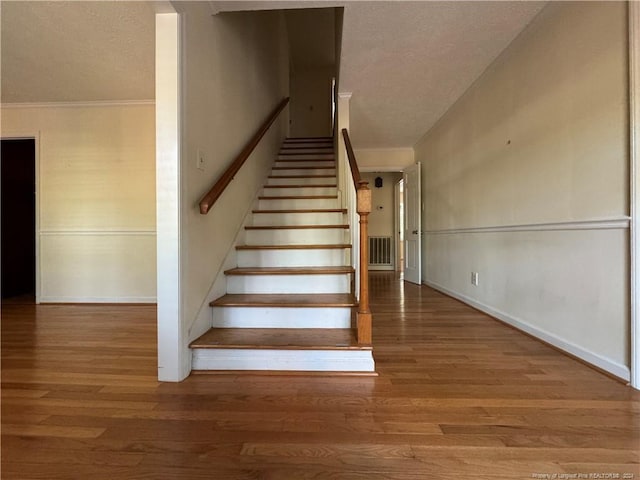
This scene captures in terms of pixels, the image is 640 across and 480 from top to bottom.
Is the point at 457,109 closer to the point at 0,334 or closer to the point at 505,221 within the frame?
the point at 505,221

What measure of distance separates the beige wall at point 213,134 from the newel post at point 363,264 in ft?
3.22

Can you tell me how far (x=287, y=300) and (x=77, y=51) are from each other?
2603mm

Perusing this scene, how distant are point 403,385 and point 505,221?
1.77 m

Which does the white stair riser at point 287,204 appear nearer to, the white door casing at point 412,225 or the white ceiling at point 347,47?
the white ceiling at point 347,47

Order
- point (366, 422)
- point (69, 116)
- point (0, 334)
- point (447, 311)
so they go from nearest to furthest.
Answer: point (366, 422) → point (0, 334) → point (447, 311) → point (69, 116)

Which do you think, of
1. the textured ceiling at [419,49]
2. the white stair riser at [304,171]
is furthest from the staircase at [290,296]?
the textured ceiling at [419,49]

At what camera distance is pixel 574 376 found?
1663 mm

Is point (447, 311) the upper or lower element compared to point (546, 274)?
lower

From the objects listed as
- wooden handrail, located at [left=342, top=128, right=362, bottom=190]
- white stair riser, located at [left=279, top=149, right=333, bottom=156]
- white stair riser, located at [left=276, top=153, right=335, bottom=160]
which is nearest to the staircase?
wooden handrail, located at [left=342, top=128, right=362, bottom=190]

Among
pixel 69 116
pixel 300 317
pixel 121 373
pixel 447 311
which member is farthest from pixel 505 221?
pixel 69 116

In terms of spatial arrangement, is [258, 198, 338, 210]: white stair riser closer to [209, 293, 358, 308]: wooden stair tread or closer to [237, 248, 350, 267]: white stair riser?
[237, 248, 350, 267]: white stair riser

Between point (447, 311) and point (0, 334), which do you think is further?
point (447, 311)

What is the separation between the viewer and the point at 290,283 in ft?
7.59

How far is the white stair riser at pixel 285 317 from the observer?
2018mm
